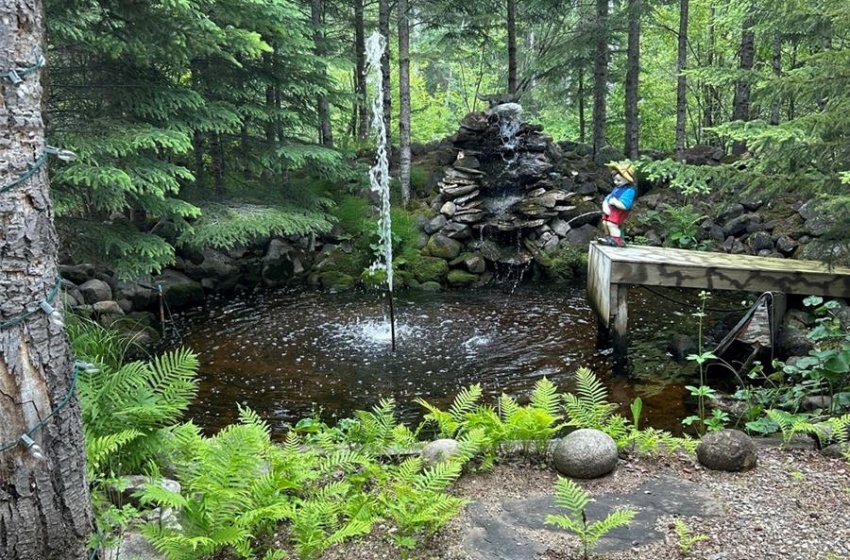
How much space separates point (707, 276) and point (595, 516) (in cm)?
385

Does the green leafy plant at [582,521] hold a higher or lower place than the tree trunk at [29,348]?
lower

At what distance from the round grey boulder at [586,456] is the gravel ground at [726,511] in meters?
0.06

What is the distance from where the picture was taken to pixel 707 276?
5.98m

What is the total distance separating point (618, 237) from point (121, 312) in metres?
6.10

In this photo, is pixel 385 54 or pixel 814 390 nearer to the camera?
pixel 814 390

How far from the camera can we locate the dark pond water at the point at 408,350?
223 inches

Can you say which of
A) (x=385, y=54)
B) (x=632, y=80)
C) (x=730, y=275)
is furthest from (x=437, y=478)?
(x=632, y=80)

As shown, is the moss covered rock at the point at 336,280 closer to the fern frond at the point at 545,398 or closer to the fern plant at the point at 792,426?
the fern frond at the point at 545,398

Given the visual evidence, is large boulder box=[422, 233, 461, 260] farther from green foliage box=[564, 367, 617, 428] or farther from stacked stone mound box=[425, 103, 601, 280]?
green foliage box=[564, 367, 617, 428]

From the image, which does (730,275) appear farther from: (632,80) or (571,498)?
(632,80)

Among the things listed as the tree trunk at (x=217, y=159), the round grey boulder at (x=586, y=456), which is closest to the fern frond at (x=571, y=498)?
the round grey boulder at (x=586, y=456)

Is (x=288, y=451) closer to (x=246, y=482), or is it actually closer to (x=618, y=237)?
(x=246, y=482)

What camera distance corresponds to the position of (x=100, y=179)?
5625 millimetres

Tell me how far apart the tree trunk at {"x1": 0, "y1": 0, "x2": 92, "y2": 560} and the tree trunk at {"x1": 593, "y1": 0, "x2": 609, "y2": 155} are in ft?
36.7
